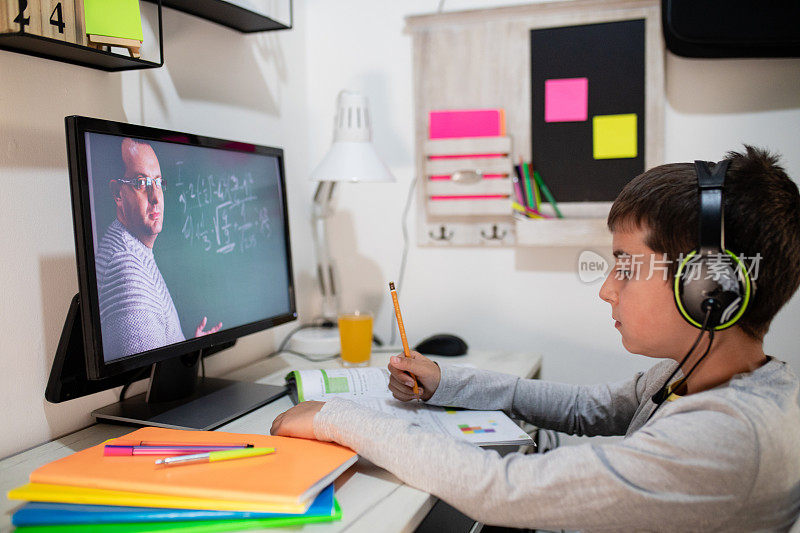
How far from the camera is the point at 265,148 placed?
1204mm

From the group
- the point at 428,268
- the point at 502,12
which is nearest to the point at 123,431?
the point at 428,268

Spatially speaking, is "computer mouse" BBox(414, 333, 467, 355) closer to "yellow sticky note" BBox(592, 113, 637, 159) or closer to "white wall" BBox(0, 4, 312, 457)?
"yellow sticky note" BBox(592, 113, 637, 159)

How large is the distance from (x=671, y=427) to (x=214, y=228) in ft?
2.47

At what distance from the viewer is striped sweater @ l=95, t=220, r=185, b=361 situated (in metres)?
0.83

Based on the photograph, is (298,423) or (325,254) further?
(325,254)

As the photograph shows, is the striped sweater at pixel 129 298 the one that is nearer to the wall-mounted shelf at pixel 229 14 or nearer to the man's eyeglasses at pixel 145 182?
the man's eyeglasses at pixel 145 182

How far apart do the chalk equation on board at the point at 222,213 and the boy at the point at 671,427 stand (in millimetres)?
344

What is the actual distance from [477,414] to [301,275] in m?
0.79

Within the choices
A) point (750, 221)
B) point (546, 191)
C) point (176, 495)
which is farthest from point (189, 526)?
point (546, 191)

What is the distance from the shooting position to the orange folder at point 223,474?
0.67m

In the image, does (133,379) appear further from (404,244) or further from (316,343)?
(404,244)

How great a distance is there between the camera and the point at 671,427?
2.25 ft

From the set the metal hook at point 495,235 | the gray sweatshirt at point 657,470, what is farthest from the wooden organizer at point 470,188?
the gray sweatshirt at point 657,470

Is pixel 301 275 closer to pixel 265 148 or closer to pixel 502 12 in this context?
pixel 265 148
